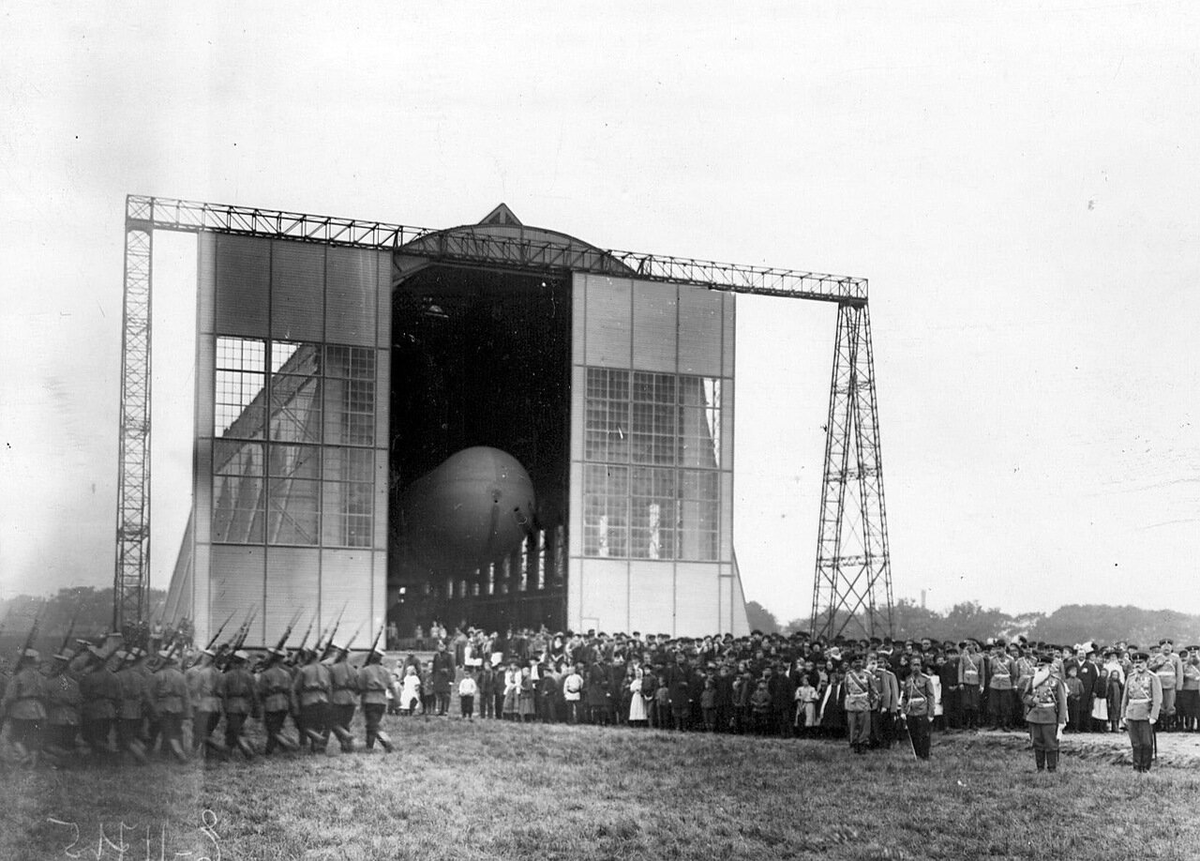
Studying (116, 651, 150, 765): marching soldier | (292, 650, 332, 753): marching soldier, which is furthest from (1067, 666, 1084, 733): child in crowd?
(116, 651, 150, 765): marching soldier

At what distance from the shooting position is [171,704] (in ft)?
51.4

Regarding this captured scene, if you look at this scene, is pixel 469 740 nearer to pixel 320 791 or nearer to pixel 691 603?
pixel 320 791

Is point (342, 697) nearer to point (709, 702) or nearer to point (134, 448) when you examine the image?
point (709, 702)

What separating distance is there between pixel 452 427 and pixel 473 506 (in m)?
3.87

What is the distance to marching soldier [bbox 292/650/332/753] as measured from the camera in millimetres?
16500

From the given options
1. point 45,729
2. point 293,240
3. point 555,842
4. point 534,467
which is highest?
point 293,240

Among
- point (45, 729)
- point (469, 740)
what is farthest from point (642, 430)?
point (45, 729)

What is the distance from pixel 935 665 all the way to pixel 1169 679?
3.74m

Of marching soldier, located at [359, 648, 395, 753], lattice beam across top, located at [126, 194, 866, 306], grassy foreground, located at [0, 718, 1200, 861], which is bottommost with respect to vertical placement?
grassy foreground, located at [0, 718, 1200, 861]

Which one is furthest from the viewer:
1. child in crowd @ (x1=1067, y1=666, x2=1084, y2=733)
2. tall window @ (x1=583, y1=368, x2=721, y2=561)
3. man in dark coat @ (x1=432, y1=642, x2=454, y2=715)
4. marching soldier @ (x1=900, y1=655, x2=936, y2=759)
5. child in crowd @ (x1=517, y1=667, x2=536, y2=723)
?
tall window @ (x1=583, y1=368, x2=721, y2=561)

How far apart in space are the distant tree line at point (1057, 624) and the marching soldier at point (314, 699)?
17.9 metres

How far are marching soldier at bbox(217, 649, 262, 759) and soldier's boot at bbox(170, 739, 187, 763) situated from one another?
0.62 metres

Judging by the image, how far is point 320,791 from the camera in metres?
14.6

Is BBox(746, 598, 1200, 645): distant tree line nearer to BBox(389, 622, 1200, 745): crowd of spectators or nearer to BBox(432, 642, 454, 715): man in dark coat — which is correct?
BBox(389, 622, 1200, 745): crowd of spectators
